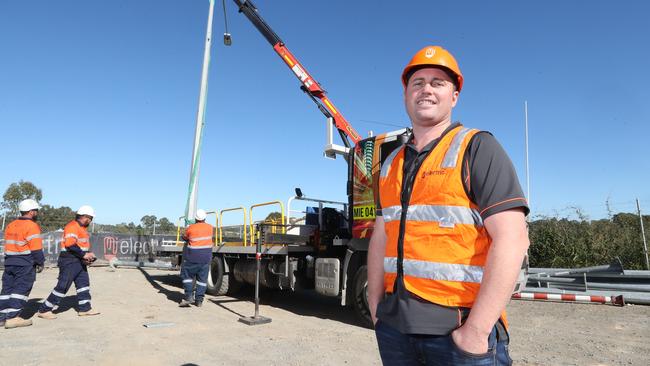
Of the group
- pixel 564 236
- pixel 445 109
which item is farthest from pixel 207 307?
pixel 564 236

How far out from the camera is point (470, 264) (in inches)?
A: 55.0

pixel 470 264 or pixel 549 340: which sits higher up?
pixel 470 264

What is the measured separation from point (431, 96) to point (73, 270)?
763 centimetres

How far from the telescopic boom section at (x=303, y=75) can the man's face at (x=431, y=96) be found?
34.5 feet

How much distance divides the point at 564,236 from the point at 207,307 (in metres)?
10.4

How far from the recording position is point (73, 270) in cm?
734

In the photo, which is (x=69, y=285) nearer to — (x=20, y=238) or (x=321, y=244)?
(x=20, y=238)

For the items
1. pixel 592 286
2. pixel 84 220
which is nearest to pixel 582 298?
pixel 592 286

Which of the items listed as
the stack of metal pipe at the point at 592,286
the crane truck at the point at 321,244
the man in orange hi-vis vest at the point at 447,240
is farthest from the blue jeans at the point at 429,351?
the stack of metal pipe at the point at 592,286

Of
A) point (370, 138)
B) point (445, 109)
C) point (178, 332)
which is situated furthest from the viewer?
point (370, 138)

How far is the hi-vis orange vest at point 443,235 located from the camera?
139 cm

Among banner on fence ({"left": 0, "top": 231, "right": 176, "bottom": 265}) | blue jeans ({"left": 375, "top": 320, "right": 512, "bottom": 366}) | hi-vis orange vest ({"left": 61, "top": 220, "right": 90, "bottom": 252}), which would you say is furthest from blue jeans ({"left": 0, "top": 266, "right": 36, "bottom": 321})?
banner on fence ({"left": 0, "top": 231, "right": 176, "bottom": 265})

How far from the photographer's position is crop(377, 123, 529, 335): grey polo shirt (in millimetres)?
1365

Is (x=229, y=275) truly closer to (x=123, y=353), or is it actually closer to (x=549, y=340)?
(x=123, y=353)
